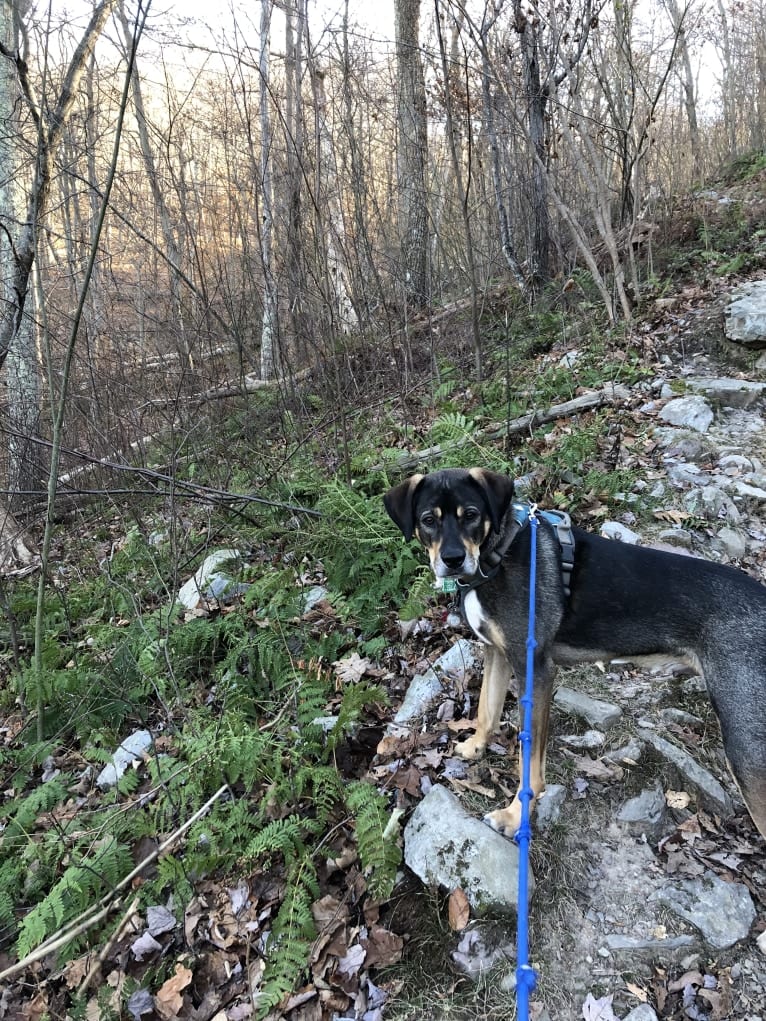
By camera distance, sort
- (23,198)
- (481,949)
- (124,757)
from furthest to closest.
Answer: (23,198) < (124,757) < (481,949)

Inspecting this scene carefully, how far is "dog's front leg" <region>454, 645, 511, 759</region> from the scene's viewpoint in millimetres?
3631

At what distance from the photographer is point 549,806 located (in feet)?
10.6

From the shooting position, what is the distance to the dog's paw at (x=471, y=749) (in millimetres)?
3658

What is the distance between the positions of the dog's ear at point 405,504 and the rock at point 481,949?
2.05 m

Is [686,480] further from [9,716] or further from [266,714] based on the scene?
[9,716]

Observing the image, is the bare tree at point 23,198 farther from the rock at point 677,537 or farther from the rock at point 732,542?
the rock at point 732,542

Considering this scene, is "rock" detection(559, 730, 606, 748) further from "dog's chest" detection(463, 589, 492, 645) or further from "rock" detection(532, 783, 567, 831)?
"dog's chest" detection(463, 589, 492, 645)

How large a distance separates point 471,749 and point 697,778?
1.29 metres

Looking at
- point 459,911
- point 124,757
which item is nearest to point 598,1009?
point 459,911

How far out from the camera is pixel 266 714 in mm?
4348

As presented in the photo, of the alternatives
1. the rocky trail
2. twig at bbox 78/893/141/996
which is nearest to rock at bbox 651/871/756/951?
the rocky trail

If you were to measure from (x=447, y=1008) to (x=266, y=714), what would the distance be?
2.22m

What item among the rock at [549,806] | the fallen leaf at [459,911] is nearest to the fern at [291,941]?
the fallen leaf at [459,911]

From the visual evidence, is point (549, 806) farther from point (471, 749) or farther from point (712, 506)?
point (712, 506)
